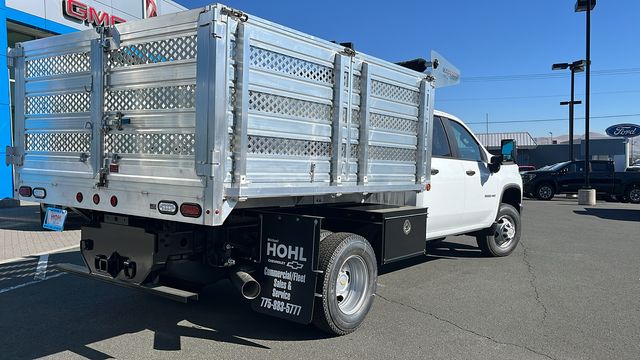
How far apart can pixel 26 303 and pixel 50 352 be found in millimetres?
1636

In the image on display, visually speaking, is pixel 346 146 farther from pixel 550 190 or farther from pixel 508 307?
pixel 550 190

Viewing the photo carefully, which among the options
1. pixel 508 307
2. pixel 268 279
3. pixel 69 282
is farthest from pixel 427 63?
pixel 69 282

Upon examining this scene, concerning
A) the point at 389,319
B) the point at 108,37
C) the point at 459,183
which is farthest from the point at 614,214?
the point at 108,37

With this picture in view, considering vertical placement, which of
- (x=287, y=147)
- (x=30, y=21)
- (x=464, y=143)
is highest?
(x=30, y=21)

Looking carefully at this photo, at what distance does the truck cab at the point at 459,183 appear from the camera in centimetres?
645

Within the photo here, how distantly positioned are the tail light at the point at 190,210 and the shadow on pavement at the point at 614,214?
564 inches

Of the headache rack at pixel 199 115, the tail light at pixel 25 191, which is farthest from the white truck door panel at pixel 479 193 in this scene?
the tail light at pixel 25 191

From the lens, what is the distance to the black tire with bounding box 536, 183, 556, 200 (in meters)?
22.2

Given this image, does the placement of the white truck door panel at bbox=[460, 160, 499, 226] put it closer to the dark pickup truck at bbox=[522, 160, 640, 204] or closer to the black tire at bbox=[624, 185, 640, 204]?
the dark pickup truck at bbox=[522, 160, 640, 204]

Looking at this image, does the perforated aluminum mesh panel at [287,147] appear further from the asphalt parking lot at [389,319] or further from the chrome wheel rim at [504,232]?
the chrome wheel rim at [504,232]

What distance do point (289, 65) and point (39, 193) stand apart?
263 cm

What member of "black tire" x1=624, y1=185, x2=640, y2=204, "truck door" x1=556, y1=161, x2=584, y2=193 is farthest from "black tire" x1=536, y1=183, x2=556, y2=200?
"black tire" x1=624, y1=185, x2=640, y2=204

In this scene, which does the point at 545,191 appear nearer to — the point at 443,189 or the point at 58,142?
the point at 443,189

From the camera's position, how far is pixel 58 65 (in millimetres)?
4469
